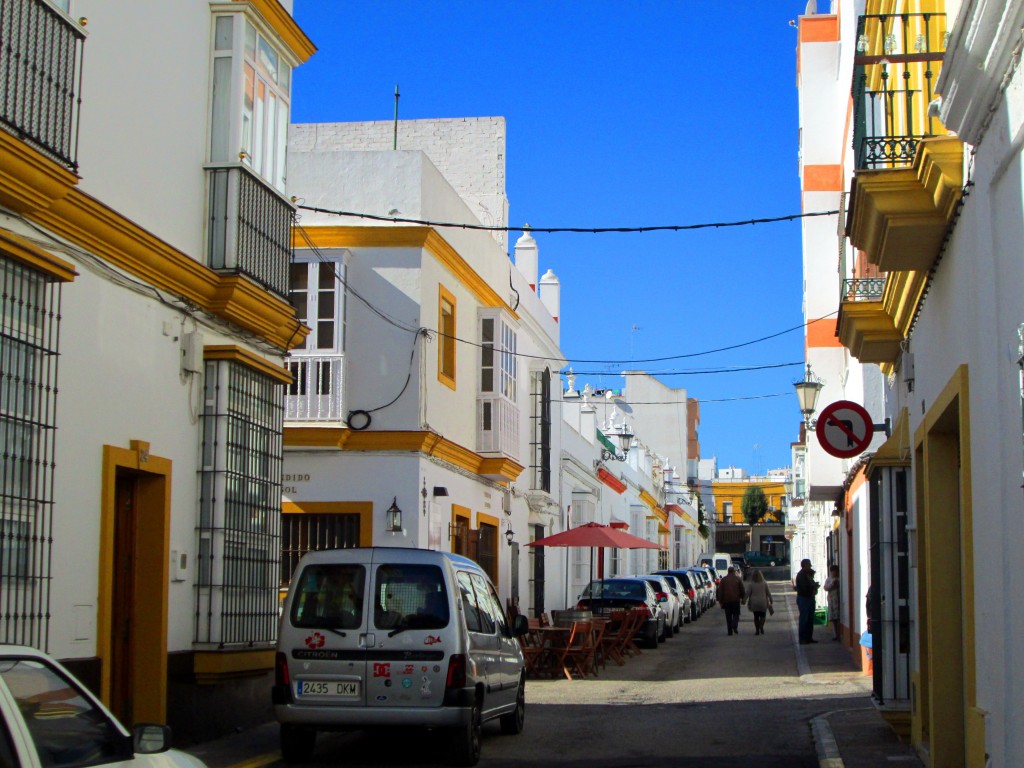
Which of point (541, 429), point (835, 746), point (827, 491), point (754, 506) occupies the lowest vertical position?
point (835, 746)

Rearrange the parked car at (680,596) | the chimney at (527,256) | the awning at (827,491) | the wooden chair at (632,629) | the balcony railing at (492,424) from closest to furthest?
the balcony railing at (492,424) < the wooden chair at (632,629) < the awning at (827,491) < the chimney at (527,256) < the parked car at (680,596)

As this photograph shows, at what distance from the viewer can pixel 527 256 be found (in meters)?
31.8

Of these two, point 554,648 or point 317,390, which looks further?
point 554,648

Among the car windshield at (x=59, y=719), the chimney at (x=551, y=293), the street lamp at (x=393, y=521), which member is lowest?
the car windshield at (x=59, y=719)

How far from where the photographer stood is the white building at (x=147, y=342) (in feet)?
31.9

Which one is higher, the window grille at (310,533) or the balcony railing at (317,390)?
the balcony railing at (317,390)

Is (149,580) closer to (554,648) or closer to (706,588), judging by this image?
(554,648)

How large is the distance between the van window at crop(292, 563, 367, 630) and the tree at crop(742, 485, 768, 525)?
114958mm

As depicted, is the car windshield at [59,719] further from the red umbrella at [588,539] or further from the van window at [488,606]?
the red umbrella at [588,539]

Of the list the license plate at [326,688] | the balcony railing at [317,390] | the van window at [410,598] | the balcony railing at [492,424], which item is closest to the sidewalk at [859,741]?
the van window at [410,598]

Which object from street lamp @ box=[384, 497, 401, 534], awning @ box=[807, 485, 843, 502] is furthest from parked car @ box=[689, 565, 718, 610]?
street lamp @ box=[384, 497, 401, 534]

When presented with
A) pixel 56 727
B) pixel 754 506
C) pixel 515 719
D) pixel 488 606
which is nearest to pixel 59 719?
pixel 56 727

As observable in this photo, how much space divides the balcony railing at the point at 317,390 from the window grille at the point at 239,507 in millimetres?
5016

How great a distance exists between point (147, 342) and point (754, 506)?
117m
